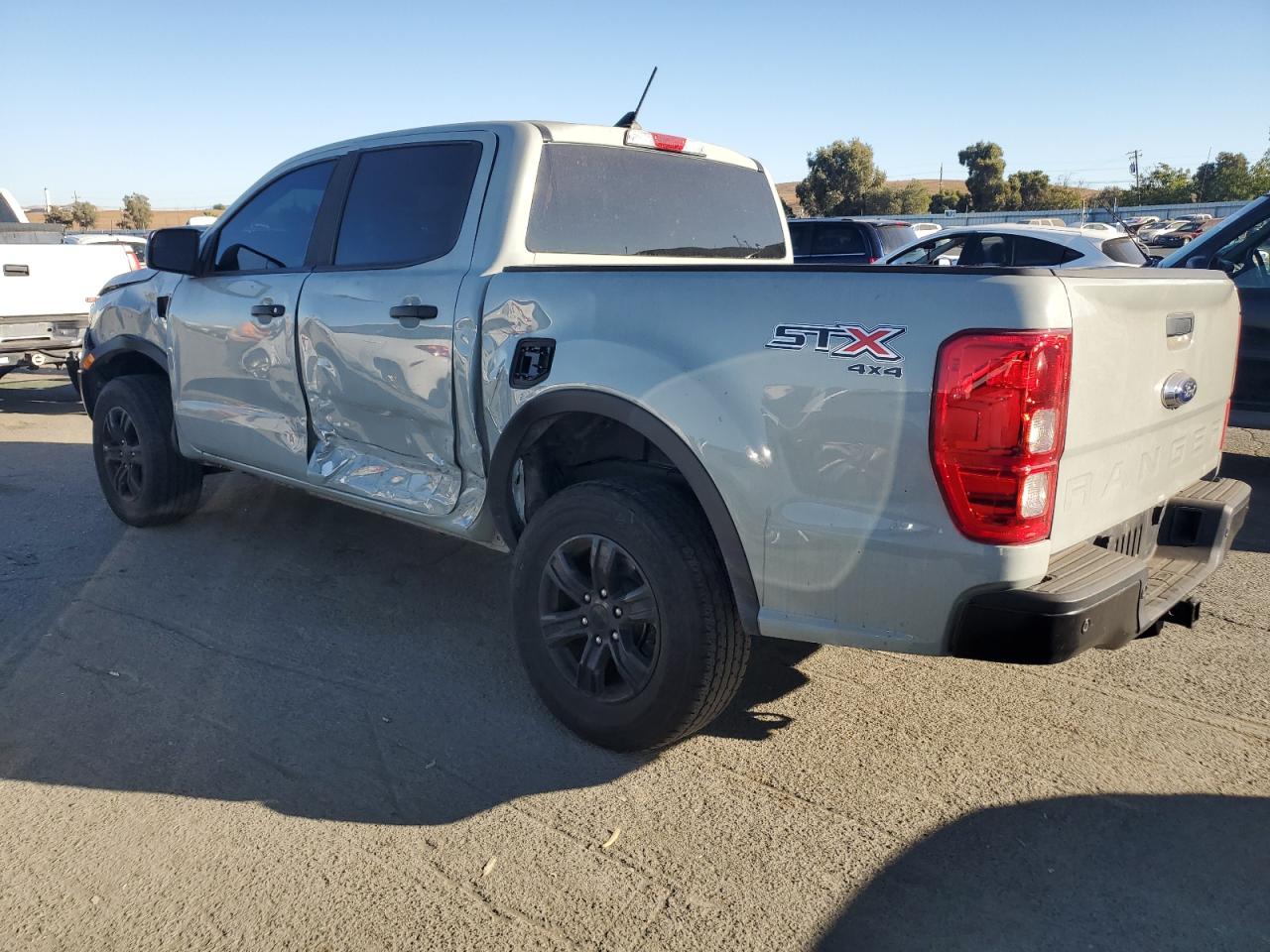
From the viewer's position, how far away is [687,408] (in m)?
2.94

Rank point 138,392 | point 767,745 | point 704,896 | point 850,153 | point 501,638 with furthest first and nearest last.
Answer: point 850,153 < point 138,392 < point 501,638 < point 767,745 < point 704,896

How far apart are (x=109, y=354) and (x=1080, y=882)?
5328mm

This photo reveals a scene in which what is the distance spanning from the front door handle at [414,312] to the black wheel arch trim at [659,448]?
575mm

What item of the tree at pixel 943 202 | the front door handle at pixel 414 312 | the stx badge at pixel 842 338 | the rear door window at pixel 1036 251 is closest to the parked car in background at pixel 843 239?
the rear door window at pixel 1036 251

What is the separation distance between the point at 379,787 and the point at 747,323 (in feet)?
5.76

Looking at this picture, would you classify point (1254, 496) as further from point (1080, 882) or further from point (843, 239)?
point (843, 239)

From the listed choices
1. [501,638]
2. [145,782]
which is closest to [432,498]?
[501,638]

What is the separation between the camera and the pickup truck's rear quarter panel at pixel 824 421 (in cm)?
250

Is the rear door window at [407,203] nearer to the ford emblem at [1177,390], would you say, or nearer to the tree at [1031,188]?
the ford emblem at [1177,390]

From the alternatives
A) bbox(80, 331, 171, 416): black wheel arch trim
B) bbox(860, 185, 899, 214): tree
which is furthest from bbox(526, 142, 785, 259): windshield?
bbox(860, 185, 899, 214): tree

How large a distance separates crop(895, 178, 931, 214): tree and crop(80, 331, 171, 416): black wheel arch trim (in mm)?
55001

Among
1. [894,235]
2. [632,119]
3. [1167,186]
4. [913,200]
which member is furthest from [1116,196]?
[632,119]

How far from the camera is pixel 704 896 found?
2605 millimetres

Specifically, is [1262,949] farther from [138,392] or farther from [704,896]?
[138,392]
